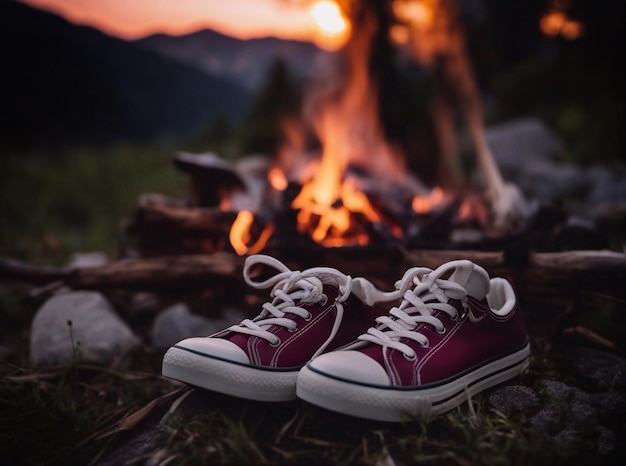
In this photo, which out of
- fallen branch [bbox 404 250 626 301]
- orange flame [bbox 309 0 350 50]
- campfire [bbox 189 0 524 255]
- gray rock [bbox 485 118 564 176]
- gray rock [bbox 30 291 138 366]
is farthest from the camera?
gray rock [bbox 485 118 564 176]

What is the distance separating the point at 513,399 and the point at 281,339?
78 centimetres

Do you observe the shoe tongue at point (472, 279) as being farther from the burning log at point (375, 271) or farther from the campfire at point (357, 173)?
the campfire at point (357, 173)

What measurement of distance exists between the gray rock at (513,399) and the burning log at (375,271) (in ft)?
2.92

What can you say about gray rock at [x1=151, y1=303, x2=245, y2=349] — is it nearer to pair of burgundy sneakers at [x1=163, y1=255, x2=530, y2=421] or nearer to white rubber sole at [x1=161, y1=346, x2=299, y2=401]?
pair of burgundy sneakers at [x1=163, y1=255, x2=530, y2=421]

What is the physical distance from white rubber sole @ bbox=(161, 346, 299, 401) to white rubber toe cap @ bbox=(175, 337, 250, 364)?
0.04 feet

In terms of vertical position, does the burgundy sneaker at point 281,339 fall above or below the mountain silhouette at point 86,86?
below

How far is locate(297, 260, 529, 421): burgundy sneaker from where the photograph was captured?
1489 millimetres

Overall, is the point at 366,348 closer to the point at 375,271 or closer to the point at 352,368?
the point at 352,368

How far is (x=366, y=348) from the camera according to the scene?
5.36 ft

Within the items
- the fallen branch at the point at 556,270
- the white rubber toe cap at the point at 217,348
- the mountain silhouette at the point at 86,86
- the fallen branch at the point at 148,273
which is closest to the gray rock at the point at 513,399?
the fallen branch at the point at 556,270

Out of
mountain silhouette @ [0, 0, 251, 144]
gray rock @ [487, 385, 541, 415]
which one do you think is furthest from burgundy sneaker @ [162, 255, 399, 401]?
mountain silhouette @ [0, 0, 251, 144]

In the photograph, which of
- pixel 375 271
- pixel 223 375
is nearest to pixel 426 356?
pixel 223 375

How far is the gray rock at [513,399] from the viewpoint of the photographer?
1.71 meters

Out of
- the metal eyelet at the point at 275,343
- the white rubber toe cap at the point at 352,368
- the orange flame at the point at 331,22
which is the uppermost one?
the orange flame at the point at 331,22
